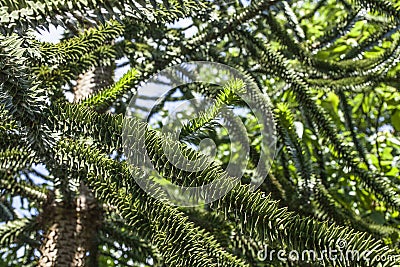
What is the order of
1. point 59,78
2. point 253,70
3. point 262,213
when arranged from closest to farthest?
1. point 262,213
2. point 59,78
3. point 253,70

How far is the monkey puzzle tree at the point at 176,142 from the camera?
0.74 metres

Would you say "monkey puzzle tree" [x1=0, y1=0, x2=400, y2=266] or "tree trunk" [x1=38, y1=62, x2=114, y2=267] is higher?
"monkey puzzle tree" [x1=0, y1=0, x2=400, y2=266]

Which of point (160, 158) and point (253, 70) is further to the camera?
point (253, 70)

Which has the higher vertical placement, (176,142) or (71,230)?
(176,142)

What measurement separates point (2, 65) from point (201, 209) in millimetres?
1075

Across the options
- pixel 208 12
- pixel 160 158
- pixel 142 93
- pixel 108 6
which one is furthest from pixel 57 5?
pixel 142 93

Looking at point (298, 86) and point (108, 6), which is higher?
point (298, 86)

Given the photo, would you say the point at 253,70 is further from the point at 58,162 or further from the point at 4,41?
the point at 4,41

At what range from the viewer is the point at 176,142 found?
779 mm

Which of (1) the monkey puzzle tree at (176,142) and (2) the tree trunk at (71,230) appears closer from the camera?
(1) the monkey puzzle tree at (176,142)

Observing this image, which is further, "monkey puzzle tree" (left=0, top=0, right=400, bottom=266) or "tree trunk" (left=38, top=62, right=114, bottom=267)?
"tree trunk" (left=38, top=62, right=114, bottom=267)

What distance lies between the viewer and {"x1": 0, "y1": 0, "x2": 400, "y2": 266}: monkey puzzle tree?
74cm

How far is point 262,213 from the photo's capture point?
74 centimetres

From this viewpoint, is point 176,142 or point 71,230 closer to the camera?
point 176,142
